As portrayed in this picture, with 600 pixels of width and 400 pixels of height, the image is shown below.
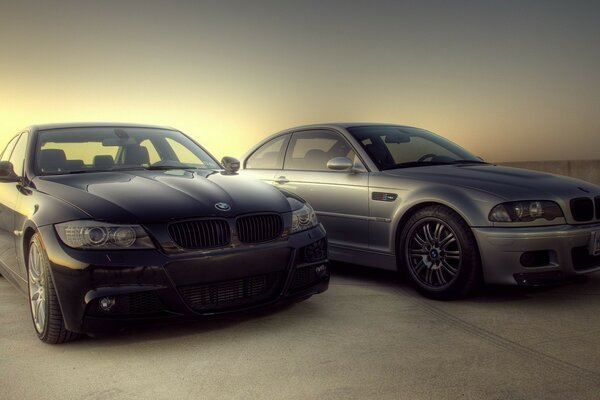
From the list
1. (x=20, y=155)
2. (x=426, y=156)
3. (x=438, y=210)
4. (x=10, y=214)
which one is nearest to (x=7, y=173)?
(x=10, y=214)

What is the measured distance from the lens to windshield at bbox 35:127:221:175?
4996mm

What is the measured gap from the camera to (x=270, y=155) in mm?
7176

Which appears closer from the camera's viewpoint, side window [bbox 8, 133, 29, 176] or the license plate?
the license plate

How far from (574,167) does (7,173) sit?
549 inches

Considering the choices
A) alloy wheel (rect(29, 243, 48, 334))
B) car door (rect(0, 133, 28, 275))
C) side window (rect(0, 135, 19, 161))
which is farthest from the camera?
side window (rect(0, 135, 19, 161))

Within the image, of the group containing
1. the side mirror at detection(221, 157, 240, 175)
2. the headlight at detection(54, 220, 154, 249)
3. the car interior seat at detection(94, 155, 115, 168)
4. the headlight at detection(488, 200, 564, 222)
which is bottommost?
the headlight at detection(488, 200, 564, 222)

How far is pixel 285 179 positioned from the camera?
6.71 meters

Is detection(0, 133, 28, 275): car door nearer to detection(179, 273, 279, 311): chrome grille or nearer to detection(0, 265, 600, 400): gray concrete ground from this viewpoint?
detection(0, 265, 600, 400): gray concrete ground

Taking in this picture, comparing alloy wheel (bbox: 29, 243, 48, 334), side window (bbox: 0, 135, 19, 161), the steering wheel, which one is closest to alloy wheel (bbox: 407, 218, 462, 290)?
the steering wheel

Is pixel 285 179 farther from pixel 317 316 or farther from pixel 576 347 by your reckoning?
pixel 576 347

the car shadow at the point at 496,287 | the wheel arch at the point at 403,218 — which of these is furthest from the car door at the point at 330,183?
the car shadow at the point at 496,287

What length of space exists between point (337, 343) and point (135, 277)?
Result: 134cm

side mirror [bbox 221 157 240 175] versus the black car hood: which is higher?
side mirror [bbox 221 157 240 175]

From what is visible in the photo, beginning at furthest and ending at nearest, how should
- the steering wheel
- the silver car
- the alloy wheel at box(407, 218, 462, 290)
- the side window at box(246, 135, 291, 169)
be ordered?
the side window at box(246, 135, 291, 169) < the steering wheel < the alloy wheel at box(407, 218, 462, 290) < the silver car
